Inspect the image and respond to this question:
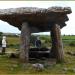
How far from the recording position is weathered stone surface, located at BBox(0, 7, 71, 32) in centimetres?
2114

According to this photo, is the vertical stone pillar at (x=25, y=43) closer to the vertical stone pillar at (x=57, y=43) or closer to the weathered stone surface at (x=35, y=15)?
the weathered stone surface at (x=35, y=15)

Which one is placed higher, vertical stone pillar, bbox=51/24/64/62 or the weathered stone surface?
the weathered stone surface

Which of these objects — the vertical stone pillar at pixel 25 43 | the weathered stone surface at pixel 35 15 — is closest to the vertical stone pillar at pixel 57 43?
the weathered stone surface at pixel 35 15

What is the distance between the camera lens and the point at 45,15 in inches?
844

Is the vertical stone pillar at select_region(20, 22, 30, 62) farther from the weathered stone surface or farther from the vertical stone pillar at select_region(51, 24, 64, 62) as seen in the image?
the vertical stone pillar at select_region(51, 24, 64, 62)

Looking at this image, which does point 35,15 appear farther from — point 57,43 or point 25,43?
point 57,43

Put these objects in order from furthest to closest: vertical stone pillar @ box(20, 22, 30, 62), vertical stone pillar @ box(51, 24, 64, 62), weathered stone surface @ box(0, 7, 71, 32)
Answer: vertical stone pillar @ box(51, 24, 64, 62) → vertical stone pillar @ box(20, 22, 30, 62) → weathered stone surface @ box(0, 7, 71, 32)

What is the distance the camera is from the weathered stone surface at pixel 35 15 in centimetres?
2114

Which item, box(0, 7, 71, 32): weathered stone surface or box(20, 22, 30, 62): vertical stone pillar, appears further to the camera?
box(20, 22, 30, 62): vertical stone pillar

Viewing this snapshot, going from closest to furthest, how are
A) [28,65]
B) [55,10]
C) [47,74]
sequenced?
[47,74], [28,65], [55,10]

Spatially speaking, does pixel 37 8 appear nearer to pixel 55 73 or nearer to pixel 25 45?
pixel 25 45

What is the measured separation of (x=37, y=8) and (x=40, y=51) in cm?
408

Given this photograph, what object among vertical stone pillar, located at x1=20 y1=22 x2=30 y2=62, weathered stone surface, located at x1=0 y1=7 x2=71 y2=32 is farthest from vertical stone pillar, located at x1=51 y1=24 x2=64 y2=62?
vertical stone pillar, located at x1=20 y1=22 x2=30 y2=62

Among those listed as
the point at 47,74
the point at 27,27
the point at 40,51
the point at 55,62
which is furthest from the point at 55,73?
the point at 40,51
